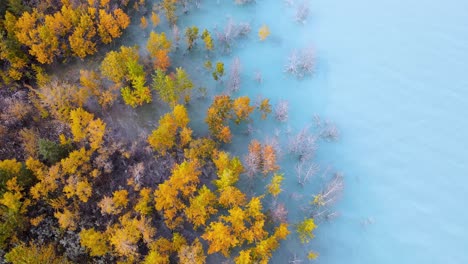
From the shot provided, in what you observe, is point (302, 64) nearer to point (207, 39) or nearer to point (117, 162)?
→ point (207, 39)

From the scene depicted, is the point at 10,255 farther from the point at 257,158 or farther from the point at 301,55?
the point at 301,55

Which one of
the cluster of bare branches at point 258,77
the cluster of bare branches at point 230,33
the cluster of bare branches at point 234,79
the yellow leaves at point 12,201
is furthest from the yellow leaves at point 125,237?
the cluster of bare branches at point 230,33

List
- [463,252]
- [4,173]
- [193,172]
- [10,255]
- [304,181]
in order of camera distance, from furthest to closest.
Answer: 1. [304,181]
2. [463,252]
3. [193,172]
4. [4,173]
5. [10,255]

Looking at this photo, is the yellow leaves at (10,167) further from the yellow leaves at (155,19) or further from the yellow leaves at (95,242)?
the yellow leaves at (155,19)

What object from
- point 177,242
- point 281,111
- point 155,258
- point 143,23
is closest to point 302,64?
point 281,111

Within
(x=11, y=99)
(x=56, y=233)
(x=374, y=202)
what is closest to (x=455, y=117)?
(x=374, y=202)

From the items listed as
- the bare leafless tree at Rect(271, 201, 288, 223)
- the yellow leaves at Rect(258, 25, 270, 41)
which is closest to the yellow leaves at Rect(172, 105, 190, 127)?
the bare leafless tree at Rect(271, 201, 288, 223)

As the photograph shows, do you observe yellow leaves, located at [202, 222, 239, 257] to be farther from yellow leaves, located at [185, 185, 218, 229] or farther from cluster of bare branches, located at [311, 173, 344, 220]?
cluster of bare branches, located at [311, 173, 344, 220]
